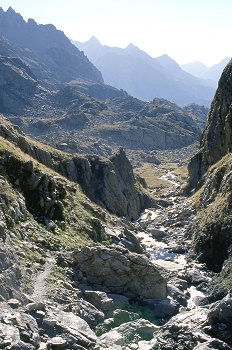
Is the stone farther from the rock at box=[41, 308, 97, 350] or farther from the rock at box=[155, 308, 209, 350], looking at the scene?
the rock at box=[41, 308, 97, 350]

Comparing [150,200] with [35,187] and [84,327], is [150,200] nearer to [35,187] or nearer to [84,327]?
[35,187]

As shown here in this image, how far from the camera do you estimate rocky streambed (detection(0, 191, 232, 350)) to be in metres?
32.8

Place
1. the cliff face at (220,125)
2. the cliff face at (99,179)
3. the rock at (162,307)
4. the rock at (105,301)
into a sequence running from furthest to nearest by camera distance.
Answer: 1. the cliff face at (220,125)
2. the cliff face at (99,179)
3. the rock at (162,307)
4. the rock at (105,301)

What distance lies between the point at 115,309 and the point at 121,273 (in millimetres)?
5885

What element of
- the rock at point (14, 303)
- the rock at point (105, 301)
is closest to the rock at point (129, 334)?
the rock at point (105, 301)

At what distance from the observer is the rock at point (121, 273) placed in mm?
49031

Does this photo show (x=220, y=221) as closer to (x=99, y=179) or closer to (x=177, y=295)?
(x=177, y=295)

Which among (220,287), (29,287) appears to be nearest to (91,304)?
(29,287)

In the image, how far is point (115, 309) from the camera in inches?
1741

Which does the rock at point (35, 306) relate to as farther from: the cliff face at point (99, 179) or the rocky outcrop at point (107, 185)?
the rocky outcrop at point (107, 185)

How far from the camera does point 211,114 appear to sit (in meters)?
141

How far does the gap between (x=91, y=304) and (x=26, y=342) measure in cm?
1410

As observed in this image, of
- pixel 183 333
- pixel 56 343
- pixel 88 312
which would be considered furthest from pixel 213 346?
pixel 88 312

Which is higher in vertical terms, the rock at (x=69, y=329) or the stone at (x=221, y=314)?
the stone at (x=221, y=314)
